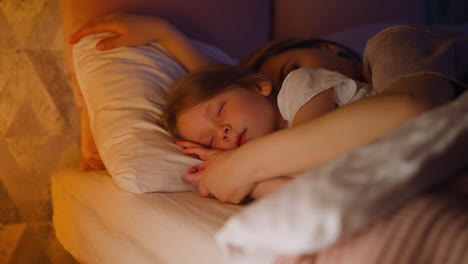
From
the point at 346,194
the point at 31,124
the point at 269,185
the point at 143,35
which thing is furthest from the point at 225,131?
the point at 31,124

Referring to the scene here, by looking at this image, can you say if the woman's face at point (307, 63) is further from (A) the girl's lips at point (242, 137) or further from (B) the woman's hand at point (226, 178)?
(B) the woman's hand at point (226, 178)

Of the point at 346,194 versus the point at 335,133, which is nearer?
the point at 346,194

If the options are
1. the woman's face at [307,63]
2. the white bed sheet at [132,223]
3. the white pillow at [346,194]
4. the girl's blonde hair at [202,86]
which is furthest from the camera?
the woman's face at [307,63]

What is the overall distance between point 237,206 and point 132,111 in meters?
0.45

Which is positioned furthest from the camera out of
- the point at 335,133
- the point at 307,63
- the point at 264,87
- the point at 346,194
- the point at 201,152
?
the point at 307,63

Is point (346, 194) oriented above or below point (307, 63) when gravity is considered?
above

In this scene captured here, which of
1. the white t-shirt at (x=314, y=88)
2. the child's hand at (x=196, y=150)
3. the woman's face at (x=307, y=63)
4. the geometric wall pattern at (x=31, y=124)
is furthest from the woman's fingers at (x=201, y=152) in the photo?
the geometric wall pattern at (x=31, y=124)

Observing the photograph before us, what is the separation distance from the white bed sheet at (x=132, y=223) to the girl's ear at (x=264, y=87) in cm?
32

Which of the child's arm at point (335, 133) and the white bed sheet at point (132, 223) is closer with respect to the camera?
the child's arm at point (335, 133)

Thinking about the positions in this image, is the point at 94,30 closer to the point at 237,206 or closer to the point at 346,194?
the point at 237,206

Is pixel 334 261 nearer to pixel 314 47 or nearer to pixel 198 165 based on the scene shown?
pixel 198 165

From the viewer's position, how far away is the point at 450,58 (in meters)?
0.95

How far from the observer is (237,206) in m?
0.87

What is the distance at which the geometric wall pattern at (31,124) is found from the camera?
54.8 inches
